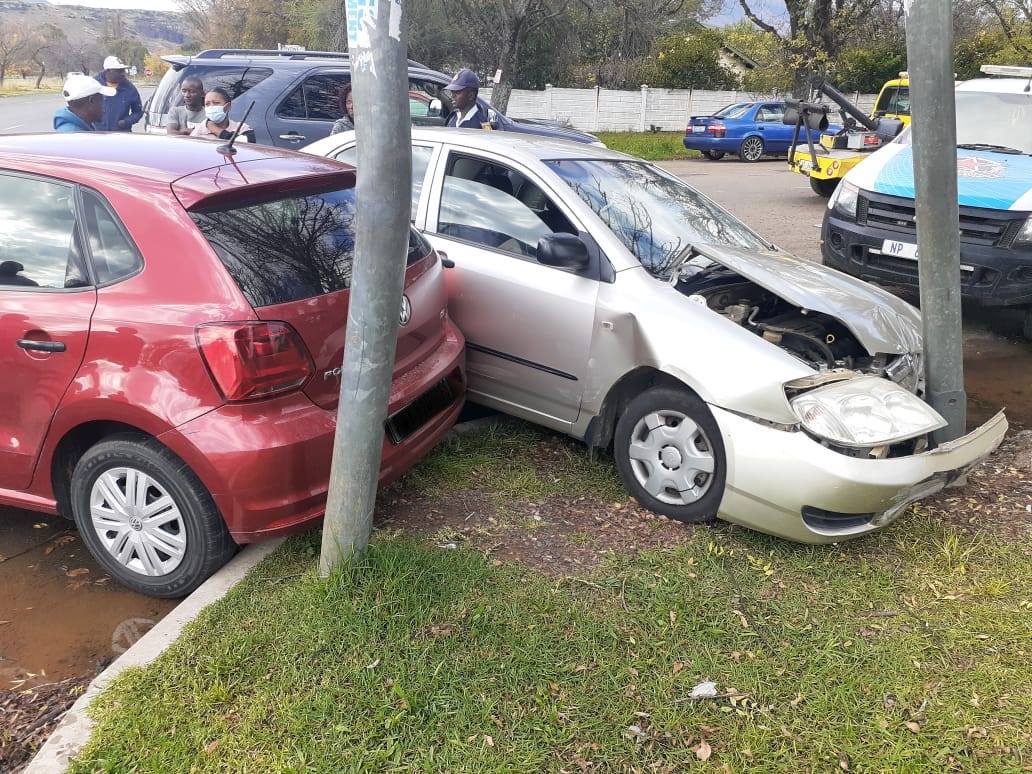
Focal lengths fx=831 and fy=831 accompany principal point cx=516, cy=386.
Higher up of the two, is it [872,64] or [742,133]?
[872,64]

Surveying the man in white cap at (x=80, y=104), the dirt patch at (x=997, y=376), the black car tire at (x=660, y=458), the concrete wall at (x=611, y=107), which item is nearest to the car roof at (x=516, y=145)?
the black car tire at (x=660, y=458)

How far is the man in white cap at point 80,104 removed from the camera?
668 cm

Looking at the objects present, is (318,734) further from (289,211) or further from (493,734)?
(289,211)

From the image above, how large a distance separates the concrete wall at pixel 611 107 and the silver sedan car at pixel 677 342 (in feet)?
80.2

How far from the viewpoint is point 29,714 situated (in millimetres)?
2684

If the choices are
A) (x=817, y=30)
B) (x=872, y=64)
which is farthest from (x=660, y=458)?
(x=872, y=64)

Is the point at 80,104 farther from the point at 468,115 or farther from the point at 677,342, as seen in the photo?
the point at 677,342

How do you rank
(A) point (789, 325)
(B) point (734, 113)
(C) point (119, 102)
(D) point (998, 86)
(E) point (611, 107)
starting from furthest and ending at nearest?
(E) point (611, 107) < (B) point (734, 113) < (C) point (119, 102) < (D) point (998, 86) < (A) point (789, 325)

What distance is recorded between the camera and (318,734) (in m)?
2.47

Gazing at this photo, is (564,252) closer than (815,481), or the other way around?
(815,481)

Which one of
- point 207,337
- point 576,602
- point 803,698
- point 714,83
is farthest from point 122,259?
point 714,83

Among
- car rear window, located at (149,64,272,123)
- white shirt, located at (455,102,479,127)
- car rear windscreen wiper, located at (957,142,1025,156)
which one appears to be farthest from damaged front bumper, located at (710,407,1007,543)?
car rear window, located at (149,64,272,123)

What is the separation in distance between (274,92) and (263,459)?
23.2 feet

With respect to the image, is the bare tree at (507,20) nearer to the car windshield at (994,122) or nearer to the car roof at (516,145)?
the car windshield at (994,122)
